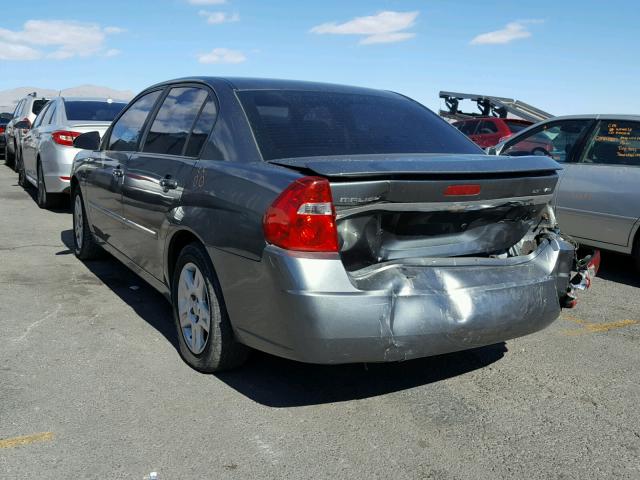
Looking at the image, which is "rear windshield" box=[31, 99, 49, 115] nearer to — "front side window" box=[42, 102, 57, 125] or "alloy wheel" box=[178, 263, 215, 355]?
"front side window" box=[42, 102, 57, 125]

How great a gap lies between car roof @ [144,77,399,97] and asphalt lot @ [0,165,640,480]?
158cm

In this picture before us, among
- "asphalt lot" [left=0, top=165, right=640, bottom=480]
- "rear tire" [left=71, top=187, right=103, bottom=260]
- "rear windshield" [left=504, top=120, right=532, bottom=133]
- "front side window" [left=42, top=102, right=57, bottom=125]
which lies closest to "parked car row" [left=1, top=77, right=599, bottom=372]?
"asphalt lot" [left=0, top=165, right=640, bottom=480]

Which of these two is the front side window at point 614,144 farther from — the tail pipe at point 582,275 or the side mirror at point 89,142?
the side mirror at point 89,142

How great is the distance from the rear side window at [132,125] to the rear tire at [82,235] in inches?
38.6

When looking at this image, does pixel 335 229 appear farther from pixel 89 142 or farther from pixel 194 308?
pixel 89 142

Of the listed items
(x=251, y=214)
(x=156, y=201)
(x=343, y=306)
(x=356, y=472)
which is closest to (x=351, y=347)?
(x=343, y=306)

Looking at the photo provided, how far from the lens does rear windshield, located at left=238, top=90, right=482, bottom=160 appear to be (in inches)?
137

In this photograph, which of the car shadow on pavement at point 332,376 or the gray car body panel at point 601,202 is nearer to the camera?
the car shadow on pavement at point 332,376

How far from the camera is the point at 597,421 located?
3.21 metres

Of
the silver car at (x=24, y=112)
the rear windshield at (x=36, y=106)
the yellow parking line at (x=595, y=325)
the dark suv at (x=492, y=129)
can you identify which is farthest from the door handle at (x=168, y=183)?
the dark suv at (x=492, y=129)

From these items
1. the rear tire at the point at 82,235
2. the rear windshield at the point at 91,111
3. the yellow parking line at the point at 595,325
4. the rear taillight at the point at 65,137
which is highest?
the rear windshield at the point at 91,111

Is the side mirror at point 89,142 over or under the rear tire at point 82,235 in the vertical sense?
over

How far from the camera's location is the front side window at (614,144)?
6078 millimetres

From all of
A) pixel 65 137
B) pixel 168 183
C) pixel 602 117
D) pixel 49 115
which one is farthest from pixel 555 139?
pixel 49 115
